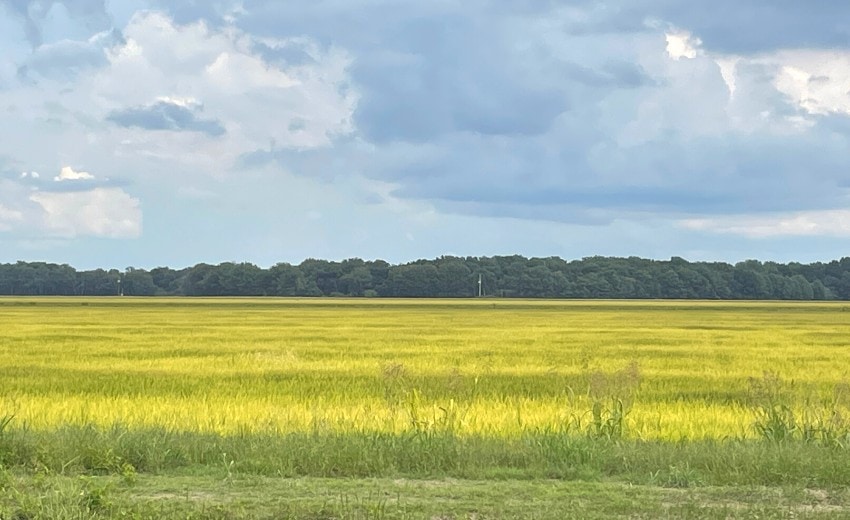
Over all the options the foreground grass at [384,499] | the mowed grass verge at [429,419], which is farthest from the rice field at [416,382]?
the foreground grass at [384,499]

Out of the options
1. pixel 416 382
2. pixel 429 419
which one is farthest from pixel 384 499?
pixel 416 382

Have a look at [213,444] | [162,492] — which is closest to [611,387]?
[213,444]

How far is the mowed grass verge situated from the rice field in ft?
0.32

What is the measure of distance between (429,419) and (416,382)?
6649mm

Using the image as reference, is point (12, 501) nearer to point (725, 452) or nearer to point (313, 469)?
point (313, 469)

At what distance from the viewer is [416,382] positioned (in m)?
24.1

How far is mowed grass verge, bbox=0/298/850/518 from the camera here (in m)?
10.5

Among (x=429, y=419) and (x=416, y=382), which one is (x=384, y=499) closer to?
(x=429, y=419)

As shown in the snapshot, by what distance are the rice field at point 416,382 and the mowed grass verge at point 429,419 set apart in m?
0.10

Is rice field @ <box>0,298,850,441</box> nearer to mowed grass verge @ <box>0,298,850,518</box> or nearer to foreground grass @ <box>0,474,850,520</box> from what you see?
mowed grass verge @ <box>0,298,850,518</box>

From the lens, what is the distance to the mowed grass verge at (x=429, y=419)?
10.5 m

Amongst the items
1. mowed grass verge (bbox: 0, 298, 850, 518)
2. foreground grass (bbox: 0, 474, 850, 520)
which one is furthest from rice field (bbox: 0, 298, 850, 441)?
foreground grass (bbox: 0, 474, 850, 520)

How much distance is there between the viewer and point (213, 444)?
12016 mm

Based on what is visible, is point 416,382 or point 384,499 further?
point 416,382
